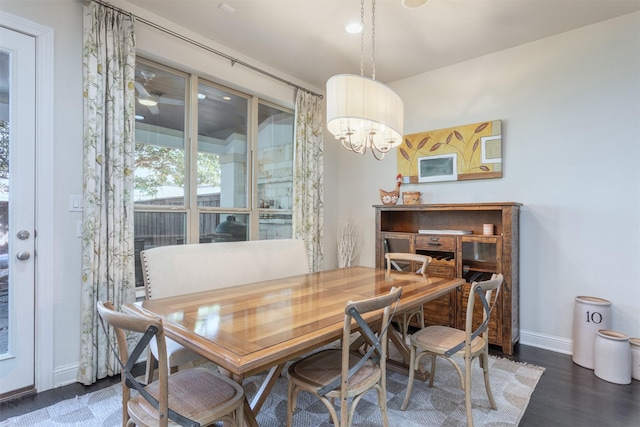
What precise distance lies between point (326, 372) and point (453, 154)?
2.74 m

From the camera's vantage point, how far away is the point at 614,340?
2371mm

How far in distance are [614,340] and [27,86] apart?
4347 millimetres

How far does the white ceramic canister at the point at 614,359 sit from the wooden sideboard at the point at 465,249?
59cm

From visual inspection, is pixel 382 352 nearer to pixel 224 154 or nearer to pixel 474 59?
pixel 224 154

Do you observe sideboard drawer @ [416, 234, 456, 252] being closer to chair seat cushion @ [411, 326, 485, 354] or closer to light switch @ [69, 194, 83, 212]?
chair seat cushion @ [411, 326, 485, 354]

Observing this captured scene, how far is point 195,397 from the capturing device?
1349 mm

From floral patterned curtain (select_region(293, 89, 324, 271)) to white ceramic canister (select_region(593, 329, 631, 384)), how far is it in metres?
2.67

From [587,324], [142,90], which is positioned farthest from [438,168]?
[142,90]

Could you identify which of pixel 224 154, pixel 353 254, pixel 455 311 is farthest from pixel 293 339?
pixel 353 254

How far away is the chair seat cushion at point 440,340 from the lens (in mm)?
1923

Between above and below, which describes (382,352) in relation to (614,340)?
above

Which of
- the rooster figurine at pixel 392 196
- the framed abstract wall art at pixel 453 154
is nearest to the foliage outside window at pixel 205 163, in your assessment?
the rooster figurine at pixel 392 196

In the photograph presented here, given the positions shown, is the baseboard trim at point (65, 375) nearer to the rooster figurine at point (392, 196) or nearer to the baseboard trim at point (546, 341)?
the rooster figurine at point (392, 196)

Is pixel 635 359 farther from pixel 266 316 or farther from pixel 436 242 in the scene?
pixel 266 316
